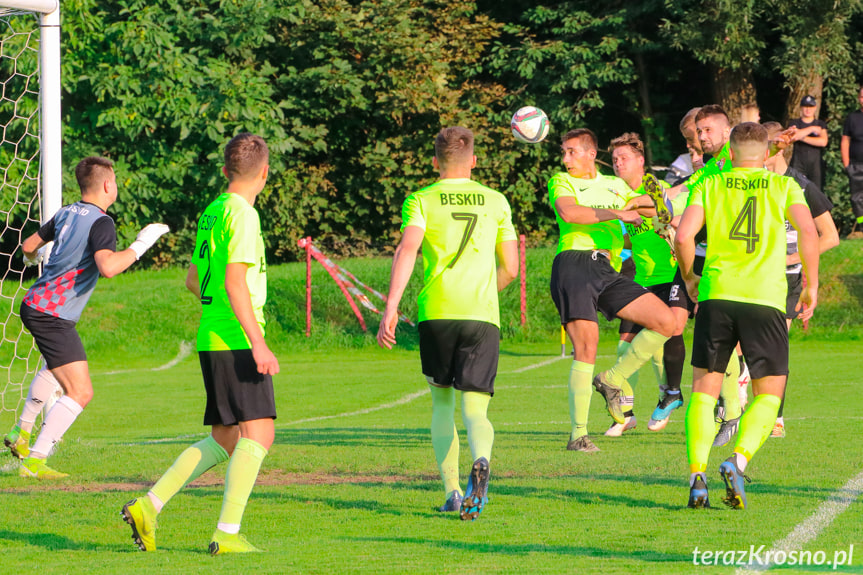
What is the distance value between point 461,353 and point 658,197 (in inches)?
124

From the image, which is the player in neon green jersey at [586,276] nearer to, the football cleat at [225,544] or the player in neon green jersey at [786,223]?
Answer: the player in neon green jersey at [786,223]

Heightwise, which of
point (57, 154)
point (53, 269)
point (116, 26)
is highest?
point (116, 26)

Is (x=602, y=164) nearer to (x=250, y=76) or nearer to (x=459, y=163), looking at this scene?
(x=250, y=76)

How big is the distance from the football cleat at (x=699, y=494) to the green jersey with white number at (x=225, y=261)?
243 cm

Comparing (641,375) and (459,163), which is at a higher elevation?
(459,163)

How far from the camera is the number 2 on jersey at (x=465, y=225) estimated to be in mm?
6293

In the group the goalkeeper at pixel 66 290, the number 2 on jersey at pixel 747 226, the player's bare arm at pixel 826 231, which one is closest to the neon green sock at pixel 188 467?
the goalkeeper at pixel 66 290

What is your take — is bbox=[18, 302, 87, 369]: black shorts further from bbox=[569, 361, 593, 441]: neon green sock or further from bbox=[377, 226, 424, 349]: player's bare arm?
bbox=[569, 361, 593, 441]: neon green sock

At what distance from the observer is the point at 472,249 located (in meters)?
6.32

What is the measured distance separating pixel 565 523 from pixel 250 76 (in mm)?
20849

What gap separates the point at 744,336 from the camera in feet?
20.5

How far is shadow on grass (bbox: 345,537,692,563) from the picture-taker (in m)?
5.12

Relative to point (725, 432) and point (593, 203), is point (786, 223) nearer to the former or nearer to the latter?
point (593, 203)

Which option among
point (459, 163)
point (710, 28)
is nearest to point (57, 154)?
point (459, 163)
